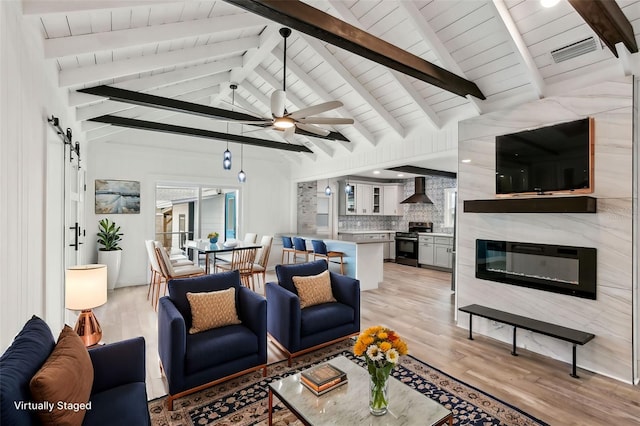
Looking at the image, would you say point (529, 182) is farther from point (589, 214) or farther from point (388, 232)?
point (388, 232)

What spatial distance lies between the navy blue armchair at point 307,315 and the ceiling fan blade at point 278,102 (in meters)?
1.71

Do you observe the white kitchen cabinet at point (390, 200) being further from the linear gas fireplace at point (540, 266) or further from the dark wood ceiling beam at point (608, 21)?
the dark wood ceiling beam at point (608, 21)

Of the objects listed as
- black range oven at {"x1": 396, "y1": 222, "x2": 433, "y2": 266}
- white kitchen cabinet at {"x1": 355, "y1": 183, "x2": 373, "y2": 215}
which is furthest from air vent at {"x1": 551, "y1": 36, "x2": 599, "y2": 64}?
white kitchen cabinet at {"x1": 355, "y1": 183, "x2": 373, "y2": 215}

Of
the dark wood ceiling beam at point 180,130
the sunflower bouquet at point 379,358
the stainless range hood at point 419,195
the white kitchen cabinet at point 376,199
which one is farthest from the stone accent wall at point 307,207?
the sunflower bouquet at point 379,358

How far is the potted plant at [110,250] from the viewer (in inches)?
223

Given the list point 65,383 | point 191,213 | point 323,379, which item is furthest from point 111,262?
point 323,379

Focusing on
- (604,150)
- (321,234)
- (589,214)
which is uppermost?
(604,150)

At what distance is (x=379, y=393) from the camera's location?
5.95 ft

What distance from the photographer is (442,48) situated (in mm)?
3418

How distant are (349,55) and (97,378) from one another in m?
4.17

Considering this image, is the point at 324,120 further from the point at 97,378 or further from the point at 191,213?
the point at 191,213

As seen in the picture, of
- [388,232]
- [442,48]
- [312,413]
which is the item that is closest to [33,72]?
[312,413]

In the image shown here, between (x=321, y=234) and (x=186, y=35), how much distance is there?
21.3ft

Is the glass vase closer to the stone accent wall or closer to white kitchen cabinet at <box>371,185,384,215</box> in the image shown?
the stone accent wall
